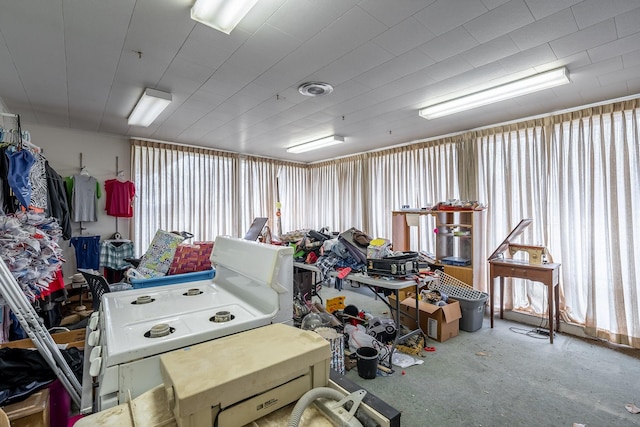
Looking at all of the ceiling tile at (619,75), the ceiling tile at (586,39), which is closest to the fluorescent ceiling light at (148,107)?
the ceiling tile at (586,39)

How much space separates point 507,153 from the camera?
3926 mm

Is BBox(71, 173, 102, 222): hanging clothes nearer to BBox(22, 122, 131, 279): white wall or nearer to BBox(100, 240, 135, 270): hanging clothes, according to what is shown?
BBox(22, 122, 131, 279): white wall

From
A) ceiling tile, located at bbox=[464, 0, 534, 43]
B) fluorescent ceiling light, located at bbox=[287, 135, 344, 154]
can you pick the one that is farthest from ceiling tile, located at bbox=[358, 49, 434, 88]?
fluorescent ceiling light, located at bbox=[287, 135, 344, 154]

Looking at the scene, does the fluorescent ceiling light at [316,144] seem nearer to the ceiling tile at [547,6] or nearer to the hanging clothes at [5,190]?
the ceiling tile at [547,6]

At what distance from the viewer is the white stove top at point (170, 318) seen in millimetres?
998

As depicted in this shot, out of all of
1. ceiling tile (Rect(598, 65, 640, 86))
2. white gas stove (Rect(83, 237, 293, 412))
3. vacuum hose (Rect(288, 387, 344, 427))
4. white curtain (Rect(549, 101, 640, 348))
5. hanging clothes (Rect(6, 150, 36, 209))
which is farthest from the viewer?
white curtain (Rect(549, 101, 640, 348))

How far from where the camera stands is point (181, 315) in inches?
52.4

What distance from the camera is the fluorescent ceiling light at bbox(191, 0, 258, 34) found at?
1.65 m

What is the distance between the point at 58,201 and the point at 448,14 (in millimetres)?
4565

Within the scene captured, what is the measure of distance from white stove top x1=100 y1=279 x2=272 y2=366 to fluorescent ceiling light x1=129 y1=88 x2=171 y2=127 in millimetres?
2053

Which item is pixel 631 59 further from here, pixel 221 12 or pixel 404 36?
pixel 221 12

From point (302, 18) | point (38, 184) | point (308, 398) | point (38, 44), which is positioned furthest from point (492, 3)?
point (38, 184)

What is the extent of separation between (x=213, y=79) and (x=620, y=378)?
4.35 metres

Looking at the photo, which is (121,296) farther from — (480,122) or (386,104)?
(480,122)
